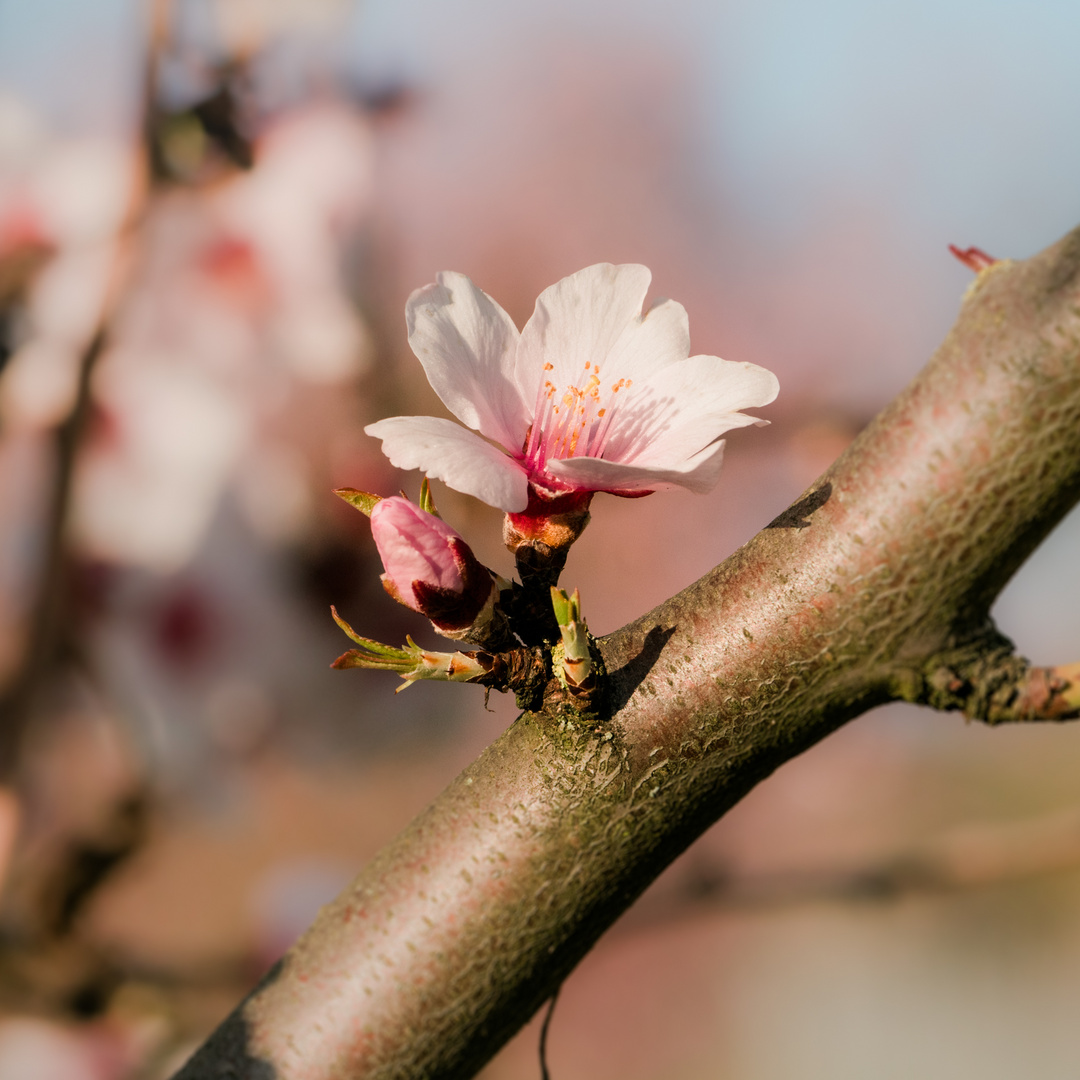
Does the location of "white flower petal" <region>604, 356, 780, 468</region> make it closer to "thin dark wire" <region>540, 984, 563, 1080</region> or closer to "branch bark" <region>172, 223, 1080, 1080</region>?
"branch bark" <region>172, 223, 1080, 1080</region>

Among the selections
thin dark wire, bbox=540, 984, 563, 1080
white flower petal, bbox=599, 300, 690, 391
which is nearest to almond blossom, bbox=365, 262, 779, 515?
white flower petal, bbox=599, 300, 690, 391

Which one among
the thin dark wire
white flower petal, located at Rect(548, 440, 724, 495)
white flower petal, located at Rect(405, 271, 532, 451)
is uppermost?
white flower petal, located at Rect(405, 271, 532, 451)

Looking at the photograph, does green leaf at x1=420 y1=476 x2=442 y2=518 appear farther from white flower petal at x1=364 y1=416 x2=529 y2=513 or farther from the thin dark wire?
the thin dark wire

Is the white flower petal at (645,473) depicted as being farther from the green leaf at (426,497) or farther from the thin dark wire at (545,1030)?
the thin dark wire at (545,1030)

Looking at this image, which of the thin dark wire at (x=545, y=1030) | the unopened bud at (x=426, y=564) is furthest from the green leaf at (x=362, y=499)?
the thin dark wire at (x=545, y=1030)

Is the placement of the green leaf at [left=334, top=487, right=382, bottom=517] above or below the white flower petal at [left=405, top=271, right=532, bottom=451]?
below

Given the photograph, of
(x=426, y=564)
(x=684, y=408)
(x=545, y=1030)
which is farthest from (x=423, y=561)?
(x=545, y=1030)

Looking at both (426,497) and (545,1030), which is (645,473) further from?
(545,1030)
